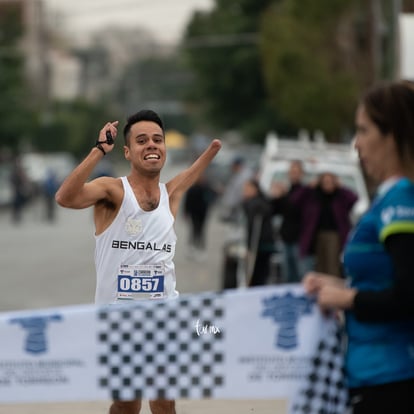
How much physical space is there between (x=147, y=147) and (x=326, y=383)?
2.88 m

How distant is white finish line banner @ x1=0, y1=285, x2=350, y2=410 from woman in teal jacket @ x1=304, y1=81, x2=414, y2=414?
42cm

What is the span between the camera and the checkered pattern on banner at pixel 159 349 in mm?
4637

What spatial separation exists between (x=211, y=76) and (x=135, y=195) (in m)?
65.8

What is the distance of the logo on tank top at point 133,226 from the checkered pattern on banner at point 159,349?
2.17m

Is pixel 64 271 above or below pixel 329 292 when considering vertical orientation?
below

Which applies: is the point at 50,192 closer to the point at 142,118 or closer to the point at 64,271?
the point at 64,271

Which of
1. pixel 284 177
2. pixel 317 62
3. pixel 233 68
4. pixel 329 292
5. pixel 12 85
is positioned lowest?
pixel 284 177

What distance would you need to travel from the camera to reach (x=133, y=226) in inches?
269

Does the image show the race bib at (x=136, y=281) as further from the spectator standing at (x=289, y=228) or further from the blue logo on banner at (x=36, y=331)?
the spectator standing at (x=289, y=228)

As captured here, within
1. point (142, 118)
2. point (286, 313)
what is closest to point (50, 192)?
point (142, 118)

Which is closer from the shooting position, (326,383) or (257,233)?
(326,383)

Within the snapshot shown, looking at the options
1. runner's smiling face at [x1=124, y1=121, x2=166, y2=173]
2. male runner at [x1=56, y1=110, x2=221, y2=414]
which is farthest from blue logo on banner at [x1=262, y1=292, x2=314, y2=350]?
runner's smiling face at [x1=124, y1=121, x2=166, y2=173]

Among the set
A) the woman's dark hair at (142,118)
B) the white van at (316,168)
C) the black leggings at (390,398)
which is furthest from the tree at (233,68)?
the black leggings at (390,398)

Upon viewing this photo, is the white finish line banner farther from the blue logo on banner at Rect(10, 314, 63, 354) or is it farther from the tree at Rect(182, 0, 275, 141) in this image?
the tree at Rect(182, 0, 275, 141)
